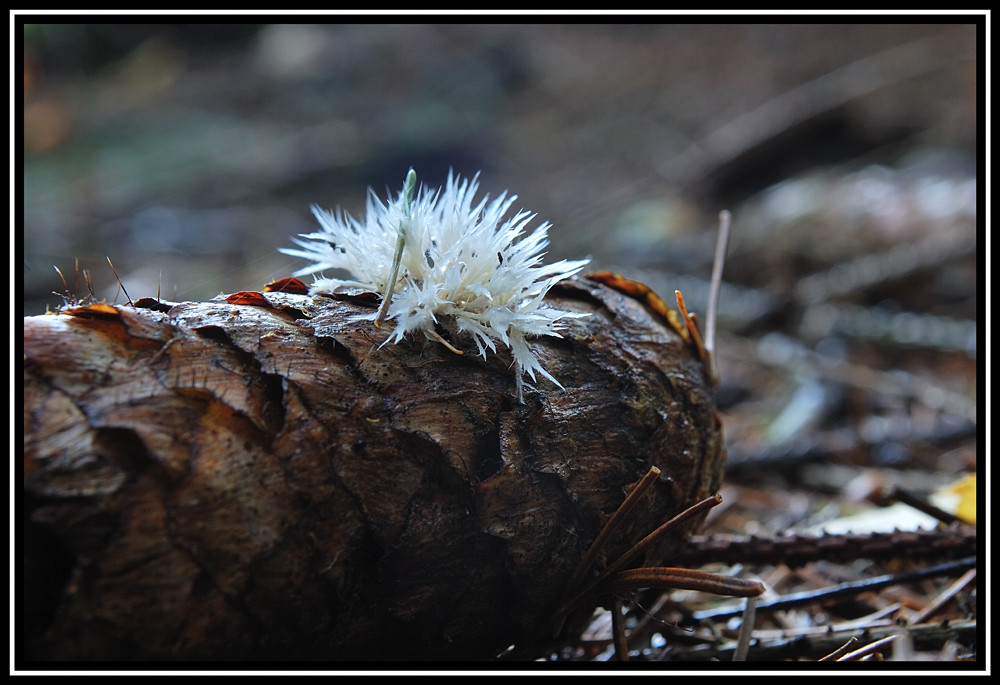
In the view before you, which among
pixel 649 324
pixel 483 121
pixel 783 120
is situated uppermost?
pixel 483 121

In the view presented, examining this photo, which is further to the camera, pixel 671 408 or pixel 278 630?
pixel 671 408

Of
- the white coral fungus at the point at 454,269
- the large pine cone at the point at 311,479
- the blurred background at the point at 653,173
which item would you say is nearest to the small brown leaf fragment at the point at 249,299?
the large pine cone at the point at 311,479

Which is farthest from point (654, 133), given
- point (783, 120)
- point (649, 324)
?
point (649, 324)

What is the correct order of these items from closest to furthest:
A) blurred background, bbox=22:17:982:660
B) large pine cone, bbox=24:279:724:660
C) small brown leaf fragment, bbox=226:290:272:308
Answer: large pine cone, bbox=24:279:724:660 → small brown leaf fragment, bbox=226:290:272:308 → blurred background, bbox=22:17:982:660

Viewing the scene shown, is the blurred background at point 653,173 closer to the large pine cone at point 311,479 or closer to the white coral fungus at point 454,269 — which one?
the white coral fungus at point 454,269

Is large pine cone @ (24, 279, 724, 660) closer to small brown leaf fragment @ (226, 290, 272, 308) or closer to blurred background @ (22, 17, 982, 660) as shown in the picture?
small brown leaf fragment @ (226, 290, 272, 308)

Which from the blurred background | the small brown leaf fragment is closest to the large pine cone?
the small brown leaf fragment
